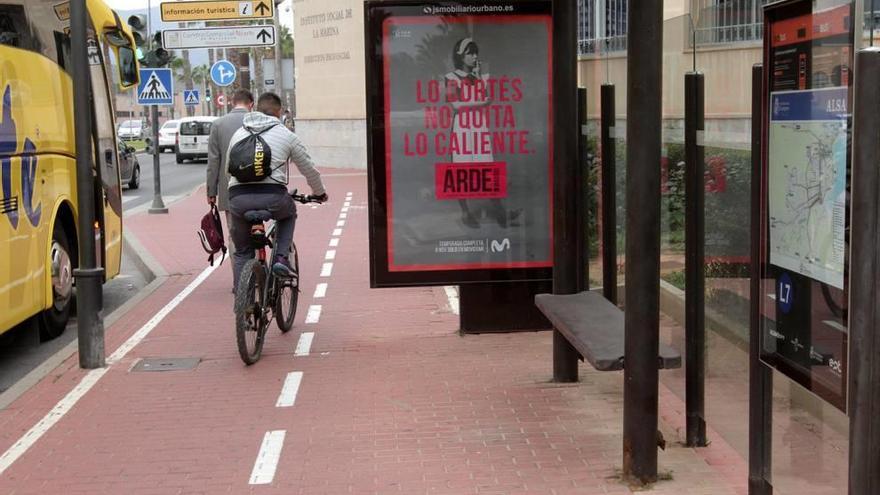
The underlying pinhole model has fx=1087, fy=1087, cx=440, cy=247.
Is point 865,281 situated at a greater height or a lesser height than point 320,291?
greater

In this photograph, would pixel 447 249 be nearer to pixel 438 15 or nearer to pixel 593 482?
pixel 438 15

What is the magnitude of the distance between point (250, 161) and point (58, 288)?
8.84ft

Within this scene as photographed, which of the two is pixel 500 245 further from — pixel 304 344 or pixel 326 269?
pixel 326 269

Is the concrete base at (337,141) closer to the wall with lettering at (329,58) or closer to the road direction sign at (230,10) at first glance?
the wall with lettering at (329,58)

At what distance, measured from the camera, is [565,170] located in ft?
23.1

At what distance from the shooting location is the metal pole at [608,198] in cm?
698

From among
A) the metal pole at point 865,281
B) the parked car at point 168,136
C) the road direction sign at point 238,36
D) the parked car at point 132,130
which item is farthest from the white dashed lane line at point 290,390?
the parked car at point 132,130

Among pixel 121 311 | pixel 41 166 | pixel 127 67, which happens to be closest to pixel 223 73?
pixel 127 67

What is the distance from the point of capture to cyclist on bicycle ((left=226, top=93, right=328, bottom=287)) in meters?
8.16

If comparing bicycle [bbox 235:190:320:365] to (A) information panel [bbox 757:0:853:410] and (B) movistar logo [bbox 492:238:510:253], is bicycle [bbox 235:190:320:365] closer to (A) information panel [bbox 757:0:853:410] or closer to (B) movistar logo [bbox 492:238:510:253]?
(B) movistar logo [bbox 492:238:510:253]

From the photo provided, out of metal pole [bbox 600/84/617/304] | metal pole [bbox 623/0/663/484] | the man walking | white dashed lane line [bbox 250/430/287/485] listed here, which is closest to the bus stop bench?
metal pole [bbox 623/0/663/484]

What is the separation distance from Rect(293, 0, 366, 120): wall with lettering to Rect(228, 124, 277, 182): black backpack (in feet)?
85.9

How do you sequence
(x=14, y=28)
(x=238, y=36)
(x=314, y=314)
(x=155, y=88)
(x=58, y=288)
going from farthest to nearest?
1. (x=155, y=88)
2. (x=238, y=36)
3. (x=314, y=314)
4. (x=58, y=288)
5. (x=14, y=28)

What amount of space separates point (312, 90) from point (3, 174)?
A: 99.6 ft
